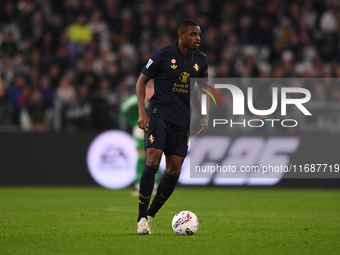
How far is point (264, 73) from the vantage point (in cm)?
1483

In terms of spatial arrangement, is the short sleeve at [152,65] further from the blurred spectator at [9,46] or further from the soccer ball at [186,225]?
the blurred spectator at [9,46]

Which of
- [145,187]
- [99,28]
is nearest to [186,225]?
[145,187]

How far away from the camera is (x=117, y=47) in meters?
16.5

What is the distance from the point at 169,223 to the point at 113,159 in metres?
6.42

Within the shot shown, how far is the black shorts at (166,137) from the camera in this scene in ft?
19.7

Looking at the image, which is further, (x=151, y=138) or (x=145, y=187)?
(x=145, y=187)

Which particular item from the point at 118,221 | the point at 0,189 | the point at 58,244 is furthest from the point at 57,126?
the point at 58,244

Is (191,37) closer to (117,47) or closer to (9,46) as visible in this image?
(117,47)

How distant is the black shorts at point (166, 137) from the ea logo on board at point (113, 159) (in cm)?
746

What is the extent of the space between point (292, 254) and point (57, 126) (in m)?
9.78

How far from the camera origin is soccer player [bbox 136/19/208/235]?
6.07 m

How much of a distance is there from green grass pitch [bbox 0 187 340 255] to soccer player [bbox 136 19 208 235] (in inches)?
18.5

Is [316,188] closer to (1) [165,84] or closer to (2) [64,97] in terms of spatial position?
(2) [64,97]

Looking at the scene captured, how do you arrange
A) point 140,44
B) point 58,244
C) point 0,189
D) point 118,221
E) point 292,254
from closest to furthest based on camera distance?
point 292,254 < point 58,244 < point 118,221 < point 0,189 < point 140,44
